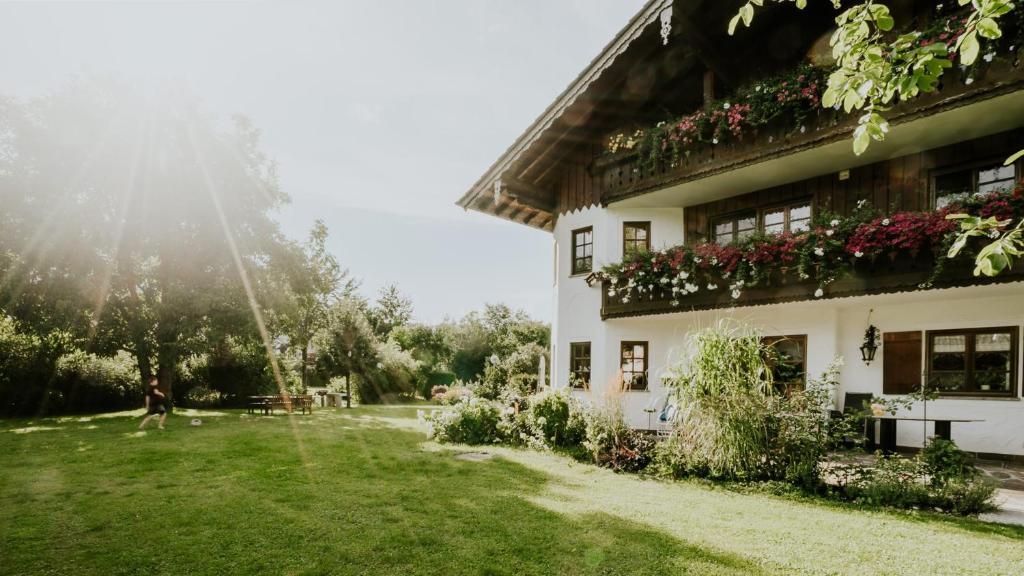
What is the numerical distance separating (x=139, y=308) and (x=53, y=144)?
556 centimetres

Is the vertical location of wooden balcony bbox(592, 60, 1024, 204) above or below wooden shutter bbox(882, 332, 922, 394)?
above

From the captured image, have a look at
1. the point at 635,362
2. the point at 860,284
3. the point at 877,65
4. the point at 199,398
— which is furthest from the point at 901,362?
the point at 199,398

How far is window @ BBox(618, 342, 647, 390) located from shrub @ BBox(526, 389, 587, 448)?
3.45m

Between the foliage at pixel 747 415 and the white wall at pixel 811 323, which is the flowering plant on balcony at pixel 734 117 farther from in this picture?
the foliage at pixel 747 415

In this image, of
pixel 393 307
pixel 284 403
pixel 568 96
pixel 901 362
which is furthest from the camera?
pixel 393 307

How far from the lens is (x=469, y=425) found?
11.4m

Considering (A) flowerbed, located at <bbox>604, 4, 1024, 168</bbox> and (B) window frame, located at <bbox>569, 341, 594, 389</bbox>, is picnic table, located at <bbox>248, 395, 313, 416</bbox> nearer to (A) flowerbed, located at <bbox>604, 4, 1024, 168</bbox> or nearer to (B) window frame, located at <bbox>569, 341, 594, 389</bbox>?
(B) window frame, located at <bbox>569, 341, 594, 389</bbox>

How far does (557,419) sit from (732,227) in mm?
6355

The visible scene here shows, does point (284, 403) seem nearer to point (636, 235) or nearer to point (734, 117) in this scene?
point (636, 235)

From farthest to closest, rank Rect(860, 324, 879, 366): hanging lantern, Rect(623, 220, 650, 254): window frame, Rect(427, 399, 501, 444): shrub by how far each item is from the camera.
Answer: Rect(623, 220, 650, 254): window frame
Rect(427, 399, 501, 444): shrub
Rect(860, 324, 879, 366): hanging lantern

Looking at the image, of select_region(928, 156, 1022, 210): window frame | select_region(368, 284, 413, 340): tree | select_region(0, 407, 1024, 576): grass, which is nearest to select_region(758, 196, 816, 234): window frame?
select_region(928, 156, 1022, 210): window frame

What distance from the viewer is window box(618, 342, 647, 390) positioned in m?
13.3

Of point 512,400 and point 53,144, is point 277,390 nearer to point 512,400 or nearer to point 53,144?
point 53,144

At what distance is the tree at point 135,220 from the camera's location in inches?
617
